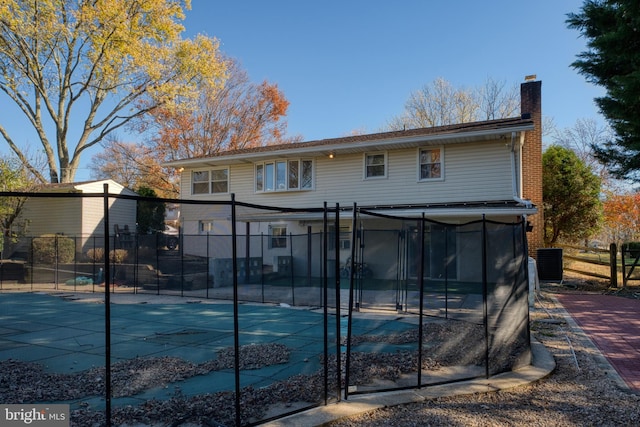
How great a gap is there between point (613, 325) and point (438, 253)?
4311 mm

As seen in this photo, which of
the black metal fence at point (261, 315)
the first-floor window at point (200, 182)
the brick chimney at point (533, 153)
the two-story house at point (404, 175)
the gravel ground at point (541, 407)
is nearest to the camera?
the gravel ground at point (541, 407)

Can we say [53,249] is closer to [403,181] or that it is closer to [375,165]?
[403,181]

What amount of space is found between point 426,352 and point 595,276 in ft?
46.9

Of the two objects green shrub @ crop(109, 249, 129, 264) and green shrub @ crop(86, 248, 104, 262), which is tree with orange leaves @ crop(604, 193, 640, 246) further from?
green shrub @ crop(86, 248, 104, 262)

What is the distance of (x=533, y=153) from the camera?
58.7 feet

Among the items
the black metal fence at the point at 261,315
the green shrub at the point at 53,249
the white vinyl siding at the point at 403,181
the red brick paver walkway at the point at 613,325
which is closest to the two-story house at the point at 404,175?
the white vinyl siding at the point at 403,181

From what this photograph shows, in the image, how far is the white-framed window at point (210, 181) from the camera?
66.4ft

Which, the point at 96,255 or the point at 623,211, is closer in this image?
the point at 96,255

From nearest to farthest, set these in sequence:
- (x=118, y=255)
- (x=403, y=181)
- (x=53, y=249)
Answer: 1. (x=53, y=249)
2. (x=118, y=255)
3. (x=403, y=181)

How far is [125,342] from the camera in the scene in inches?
281

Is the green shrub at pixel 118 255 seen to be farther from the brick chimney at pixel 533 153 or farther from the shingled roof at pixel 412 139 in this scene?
the brick chimney at pixel 533 153

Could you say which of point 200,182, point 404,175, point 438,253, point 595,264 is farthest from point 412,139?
point 595,264

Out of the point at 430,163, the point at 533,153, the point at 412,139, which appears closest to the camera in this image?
the point at 412,139

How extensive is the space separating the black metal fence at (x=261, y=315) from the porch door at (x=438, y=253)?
0.11 ft
